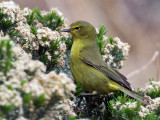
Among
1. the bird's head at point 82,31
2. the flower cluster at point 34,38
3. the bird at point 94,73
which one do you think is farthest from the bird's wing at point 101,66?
the flower cluster at point 34,38

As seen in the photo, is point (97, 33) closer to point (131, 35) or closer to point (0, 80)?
point (0, 80)

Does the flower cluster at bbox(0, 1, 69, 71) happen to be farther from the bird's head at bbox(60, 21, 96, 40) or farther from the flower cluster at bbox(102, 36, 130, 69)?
the bird's head at bbox(60, 21, 96, 40)

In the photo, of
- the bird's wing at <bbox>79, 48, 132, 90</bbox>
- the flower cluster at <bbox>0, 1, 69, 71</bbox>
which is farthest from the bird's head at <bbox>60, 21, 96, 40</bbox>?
the flower cluster at <bbox>0, 1, 69, 71</bbox>

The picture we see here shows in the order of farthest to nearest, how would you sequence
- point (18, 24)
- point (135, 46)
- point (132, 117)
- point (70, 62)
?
1. point (135, 46)
2. point (70, 62)
3. point (18, 24)
4. point (132, 117)

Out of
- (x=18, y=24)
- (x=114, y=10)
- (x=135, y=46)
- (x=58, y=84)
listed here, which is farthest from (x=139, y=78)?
(x=58, y=84)

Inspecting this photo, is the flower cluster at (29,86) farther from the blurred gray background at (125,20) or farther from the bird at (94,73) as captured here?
the blurred gray background at (125,20)
